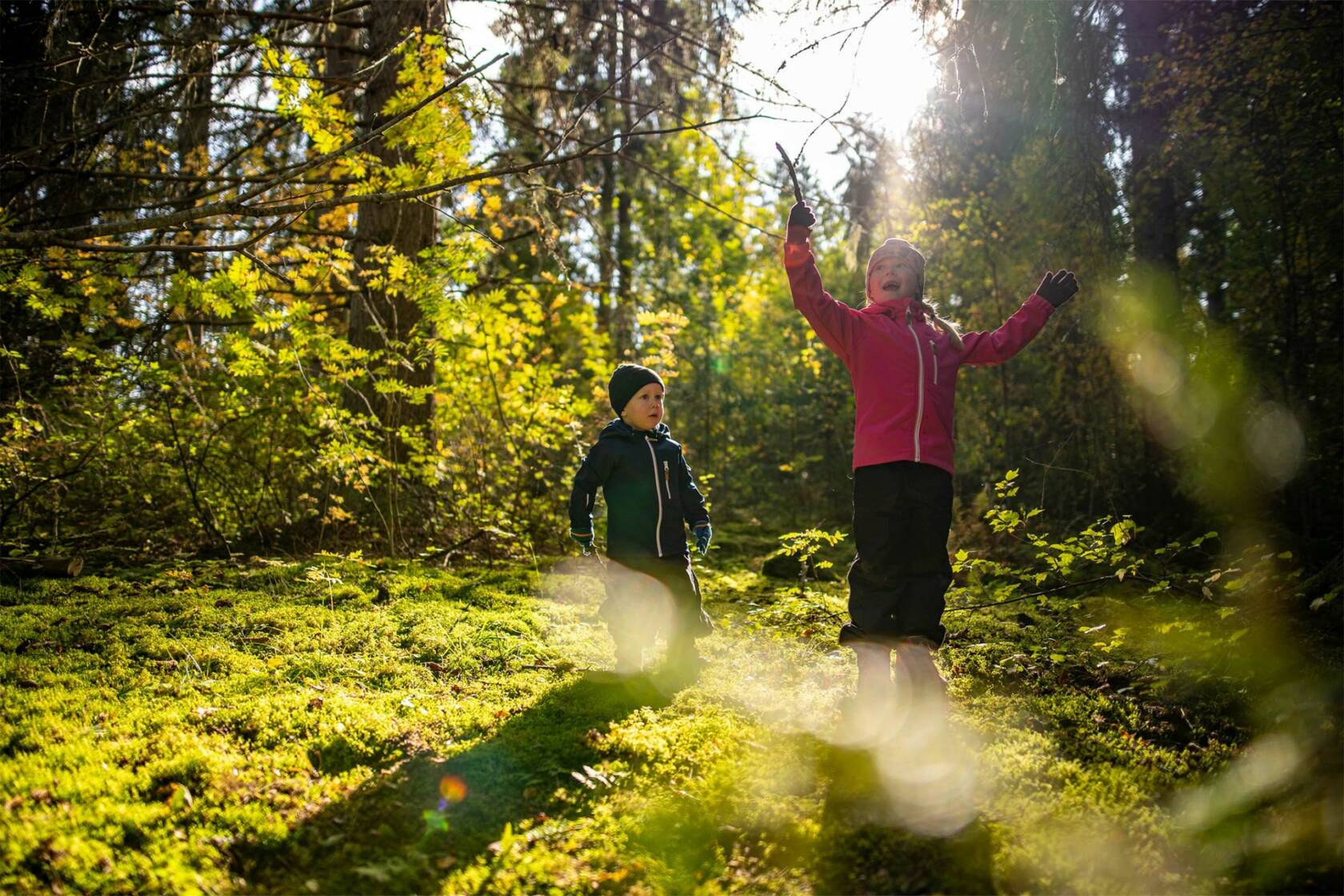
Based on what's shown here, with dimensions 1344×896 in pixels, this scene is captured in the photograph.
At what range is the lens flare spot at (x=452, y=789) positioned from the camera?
8.73 feet

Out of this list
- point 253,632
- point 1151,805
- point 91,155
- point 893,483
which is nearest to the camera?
point 1151,805

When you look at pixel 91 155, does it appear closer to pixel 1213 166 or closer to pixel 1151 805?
pixel 1151 805

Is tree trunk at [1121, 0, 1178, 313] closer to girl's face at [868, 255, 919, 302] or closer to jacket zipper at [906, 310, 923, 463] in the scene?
girl's face at [868, 255, 919, 302]

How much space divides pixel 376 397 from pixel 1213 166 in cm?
886

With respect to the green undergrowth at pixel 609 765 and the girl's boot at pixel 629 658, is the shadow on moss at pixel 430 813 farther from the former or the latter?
the girl's boot at pixel 629 658

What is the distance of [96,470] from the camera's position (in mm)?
6641

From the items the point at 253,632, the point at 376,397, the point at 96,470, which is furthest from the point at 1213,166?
the point at 96,470

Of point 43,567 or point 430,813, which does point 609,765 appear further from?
point 43,567

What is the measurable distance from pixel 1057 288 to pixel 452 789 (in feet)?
10.5

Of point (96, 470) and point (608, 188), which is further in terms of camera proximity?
point (608, 188)

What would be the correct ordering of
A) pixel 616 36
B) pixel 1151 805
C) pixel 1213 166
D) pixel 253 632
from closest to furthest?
pixel 1151 805 < pixel 253 632 < pixel 1213 166 < pixel 616 36

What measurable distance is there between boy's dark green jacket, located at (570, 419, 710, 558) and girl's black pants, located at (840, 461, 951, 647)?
1.35 meters

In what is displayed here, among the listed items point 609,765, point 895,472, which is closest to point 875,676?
point 895,472

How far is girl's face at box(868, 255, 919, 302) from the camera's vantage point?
11.7ft
